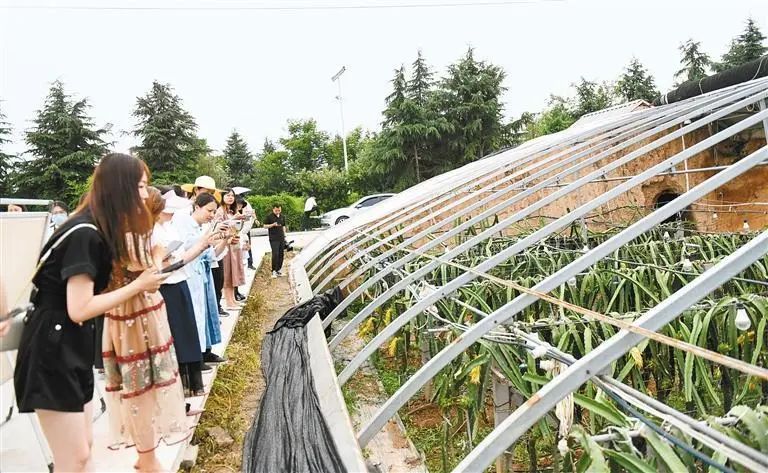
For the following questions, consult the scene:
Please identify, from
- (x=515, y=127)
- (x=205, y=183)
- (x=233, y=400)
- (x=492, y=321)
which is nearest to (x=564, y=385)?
(x=492, y=321)

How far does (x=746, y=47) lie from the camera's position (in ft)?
86.7

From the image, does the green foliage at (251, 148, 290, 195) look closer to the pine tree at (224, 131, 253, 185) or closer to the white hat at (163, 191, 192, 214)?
the pine tree at (224, 131, 253, 185)

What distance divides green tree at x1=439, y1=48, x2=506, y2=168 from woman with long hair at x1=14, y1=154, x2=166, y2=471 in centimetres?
1804

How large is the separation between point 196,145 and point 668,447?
24.7 meters

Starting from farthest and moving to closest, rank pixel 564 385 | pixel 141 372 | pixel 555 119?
pixel 555 119 < pixel 141 372 < pixel 564 385

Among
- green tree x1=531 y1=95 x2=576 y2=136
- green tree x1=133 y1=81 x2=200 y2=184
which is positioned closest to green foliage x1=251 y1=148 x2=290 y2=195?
green tree x1=133 y1=81 x2=200 y2=184

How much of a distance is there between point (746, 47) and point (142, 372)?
32345 mm

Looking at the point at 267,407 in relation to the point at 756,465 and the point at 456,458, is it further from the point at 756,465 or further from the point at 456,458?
the point at 756,465

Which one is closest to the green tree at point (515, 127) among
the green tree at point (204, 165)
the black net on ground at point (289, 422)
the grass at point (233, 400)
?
the green tree at point (204, 165)

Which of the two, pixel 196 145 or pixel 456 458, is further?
pixel 196 145

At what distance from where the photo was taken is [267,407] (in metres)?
3.02

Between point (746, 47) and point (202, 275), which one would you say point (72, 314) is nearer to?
point (202, 275)

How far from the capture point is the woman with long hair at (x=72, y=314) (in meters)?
1.53

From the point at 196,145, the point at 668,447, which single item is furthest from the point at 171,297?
the point at 196,145
